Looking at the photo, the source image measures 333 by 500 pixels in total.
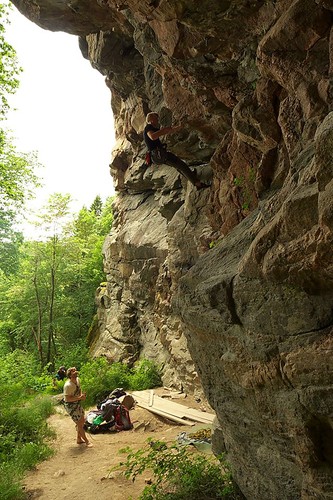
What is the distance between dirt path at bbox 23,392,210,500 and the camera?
6637 mm

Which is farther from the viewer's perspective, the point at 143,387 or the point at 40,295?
the point at 40,295

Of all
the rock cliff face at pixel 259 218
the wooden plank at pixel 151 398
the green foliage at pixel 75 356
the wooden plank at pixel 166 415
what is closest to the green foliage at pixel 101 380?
the wooden plank at pixel 151 398

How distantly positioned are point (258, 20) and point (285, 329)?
5.14 m

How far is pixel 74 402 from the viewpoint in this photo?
890cm

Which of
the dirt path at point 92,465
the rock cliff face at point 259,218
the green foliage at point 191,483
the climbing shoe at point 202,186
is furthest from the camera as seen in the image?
the climbing shoe at point 202,186

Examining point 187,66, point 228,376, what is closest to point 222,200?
point 187,66

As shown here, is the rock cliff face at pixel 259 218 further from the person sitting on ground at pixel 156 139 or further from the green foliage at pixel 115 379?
the green foliage at pixel 115 379

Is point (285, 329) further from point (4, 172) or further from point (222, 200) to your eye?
point (4, 172)

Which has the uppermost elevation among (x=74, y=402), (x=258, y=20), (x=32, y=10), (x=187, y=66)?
(x=32, y=10)

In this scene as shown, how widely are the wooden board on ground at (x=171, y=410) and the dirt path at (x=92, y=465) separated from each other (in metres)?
0.21

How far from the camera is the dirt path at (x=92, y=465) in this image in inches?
261

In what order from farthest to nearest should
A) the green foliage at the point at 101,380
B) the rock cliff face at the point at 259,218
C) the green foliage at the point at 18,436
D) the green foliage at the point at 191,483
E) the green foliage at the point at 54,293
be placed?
1. the green foliage at the point at 54,293
2. the green foliage at the point at 101,380
3. the green foliage at the point at 18,436
4. the green foliage at the point at 191,483
5. the rock cliff face at the point at 259,218

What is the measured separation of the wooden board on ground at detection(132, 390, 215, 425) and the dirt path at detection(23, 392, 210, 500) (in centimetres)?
21

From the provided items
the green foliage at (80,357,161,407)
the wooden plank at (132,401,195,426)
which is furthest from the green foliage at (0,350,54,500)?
the wooden plank at (132,401,195,426)
